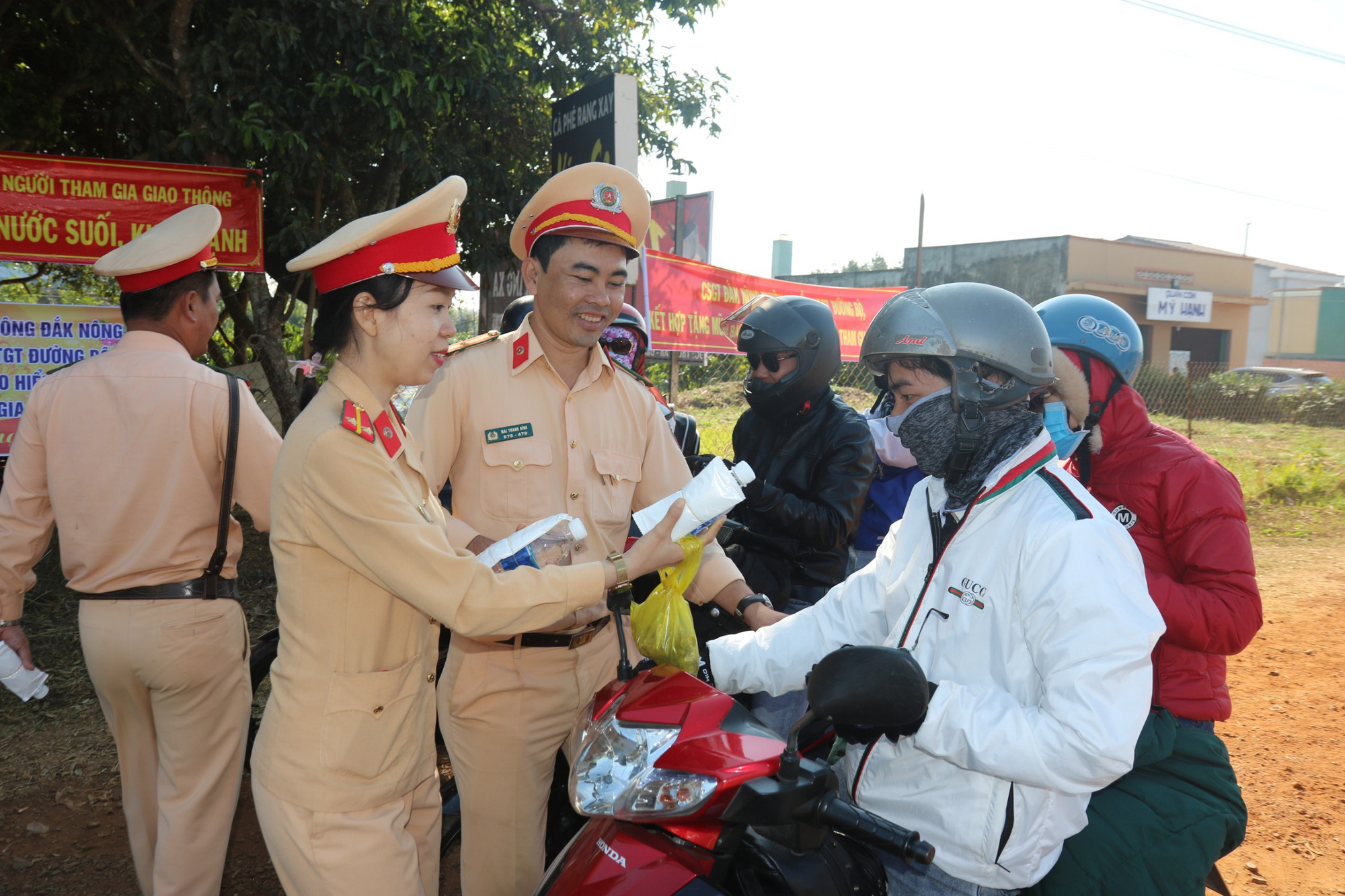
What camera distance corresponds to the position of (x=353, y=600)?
1.84 meters

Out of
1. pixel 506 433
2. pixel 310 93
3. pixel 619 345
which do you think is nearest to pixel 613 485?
pixel 506 433

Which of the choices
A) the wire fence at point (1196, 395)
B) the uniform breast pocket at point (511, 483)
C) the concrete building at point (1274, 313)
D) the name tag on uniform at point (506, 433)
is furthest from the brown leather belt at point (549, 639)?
the concrete building at point (1274, 313)

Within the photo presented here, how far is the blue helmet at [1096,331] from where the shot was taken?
271cm

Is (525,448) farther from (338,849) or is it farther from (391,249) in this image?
(338,849)

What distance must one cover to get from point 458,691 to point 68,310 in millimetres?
5780

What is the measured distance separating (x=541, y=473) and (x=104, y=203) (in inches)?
220

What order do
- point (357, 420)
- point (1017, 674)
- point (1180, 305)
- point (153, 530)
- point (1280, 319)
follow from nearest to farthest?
point (1017, 674), point (357, 420), point (153, 530), point (1180, 305), point (1280, 319)

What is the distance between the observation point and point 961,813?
1660 mm

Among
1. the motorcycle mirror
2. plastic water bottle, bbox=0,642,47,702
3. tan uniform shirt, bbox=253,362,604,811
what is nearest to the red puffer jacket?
the motorcycle mirror

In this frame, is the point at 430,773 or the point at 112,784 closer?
the point at 430,773

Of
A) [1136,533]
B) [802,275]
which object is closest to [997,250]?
[802,275]

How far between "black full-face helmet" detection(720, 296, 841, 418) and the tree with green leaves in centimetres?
411

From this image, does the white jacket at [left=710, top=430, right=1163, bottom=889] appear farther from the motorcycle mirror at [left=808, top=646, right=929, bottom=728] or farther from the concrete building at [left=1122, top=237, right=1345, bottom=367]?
the concrete building at [left=1122, top=237, right=1345, bottom=367]

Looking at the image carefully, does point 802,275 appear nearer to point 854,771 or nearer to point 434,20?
point 434,20
